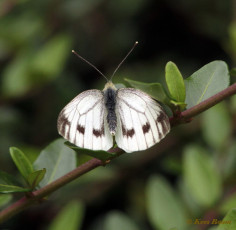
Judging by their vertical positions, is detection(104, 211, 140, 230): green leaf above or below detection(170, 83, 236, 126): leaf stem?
below

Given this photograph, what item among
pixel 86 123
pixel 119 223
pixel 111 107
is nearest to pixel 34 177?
pixel 86 123

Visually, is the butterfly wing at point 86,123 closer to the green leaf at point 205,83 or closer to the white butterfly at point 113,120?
the white butterfly at point 113,120

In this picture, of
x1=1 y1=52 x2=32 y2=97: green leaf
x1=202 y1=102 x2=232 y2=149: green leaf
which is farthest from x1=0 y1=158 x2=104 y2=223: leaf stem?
x1=1 y1=52 x2=32 y2=97: green leaf

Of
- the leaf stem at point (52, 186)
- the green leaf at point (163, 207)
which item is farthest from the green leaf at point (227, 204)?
the leaf stem at point (52, 186)

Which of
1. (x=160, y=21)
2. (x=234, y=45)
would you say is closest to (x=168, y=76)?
(x=234, y=45)

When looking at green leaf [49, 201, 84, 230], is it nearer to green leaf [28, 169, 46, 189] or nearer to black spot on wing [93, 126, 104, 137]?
black spot on wing [93, 126, 104, 137]

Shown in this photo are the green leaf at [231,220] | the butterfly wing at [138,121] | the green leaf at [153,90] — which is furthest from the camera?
the butterfly wing at [138,121]
